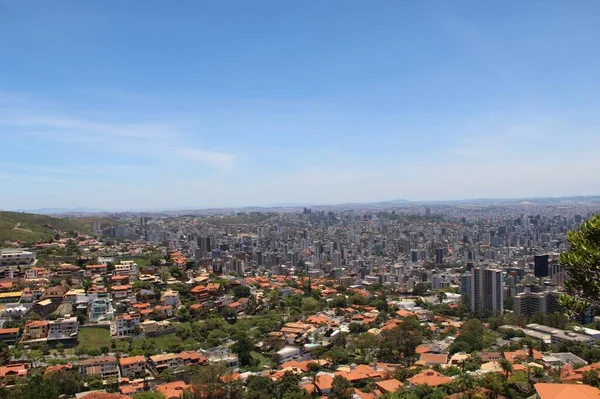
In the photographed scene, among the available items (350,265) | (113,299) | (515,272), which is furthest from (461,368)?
(350,265)

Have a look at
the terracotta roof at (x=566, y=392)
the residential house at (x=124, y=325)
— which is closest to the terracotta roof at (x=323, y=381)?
the terracotta roof at (x=566, y=392)

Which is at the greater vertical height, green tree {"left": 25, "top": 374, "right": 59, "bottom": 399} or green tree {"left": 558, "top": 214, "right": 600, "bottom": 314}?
green tree {"left": 558, "top": 214, "right": 600, "bottom": 314}

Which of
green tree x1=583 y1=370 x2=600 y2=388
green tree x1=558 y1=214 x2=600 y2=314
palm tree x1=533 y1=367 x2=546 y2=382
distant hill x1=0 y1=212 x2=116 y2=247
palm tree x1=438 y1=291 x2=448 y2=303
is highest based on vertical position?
green tree x1=558 y1=214 x2=600 y2=314

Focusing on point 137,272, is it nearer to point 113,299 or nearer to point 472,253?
point 113,299

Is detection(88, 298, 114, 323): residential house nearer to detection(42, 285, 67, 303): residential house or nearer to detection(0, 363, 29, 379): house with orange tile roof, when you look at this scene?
detection(42, 285, 67, 303): residential house

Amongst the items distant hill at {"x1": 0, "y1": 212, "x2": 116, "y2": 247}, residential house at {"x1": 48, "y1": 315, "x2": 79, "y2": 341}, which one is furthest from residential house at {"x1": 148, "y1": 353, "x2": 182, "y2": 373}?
distant hill at {"x1": 0, "y1": 212, "x2": 116, "y2": 247}

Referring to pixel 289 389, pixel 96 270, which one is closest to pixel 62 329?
pixel 96 270

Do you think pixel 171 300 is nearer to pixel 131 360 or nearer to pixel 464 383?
pixel 131 360
